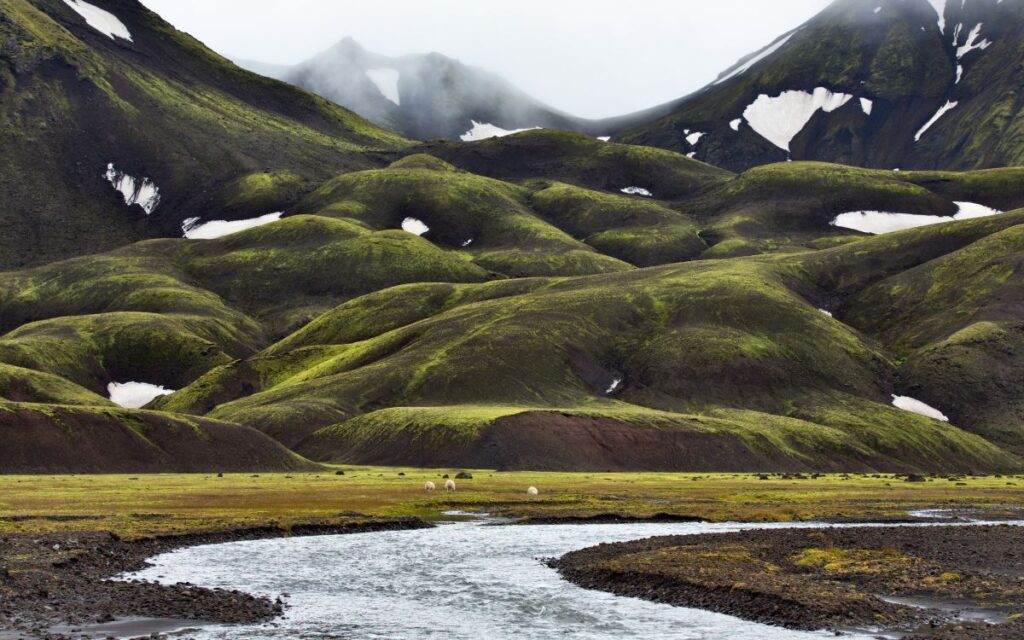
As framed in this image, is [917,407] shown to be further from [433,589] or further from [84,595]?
[84,595]

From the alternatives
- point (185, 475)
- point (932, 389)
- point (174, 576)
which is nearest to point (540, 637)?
point (174, 576)

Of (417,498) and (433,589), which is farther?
(417,498)

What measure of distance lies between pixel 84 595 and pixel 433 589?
15.3 metres

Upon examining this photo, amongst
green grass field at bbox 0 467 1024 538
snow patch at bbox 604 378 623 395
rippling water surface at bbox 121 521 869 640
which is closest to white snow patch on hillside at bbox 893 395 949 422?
snow patch at bbox 604 378 623 395

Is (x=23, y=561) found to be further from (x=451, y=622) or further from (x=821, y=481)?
(x=821, y=481)

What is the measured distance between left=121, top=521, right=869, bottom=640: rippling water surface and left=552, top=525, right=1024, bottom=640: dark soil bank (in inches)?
75.8

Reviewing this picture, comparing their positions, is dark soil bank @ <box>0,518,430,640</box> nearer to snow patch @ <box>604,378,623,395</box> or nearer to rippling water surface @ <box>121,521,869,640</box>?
rippling water surface @ <box>121,521,869,640</box>

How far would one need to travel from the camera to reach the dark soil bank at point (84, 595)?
39062 mm

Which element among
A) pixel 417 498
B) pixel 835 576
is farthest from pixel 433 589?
pixel 417 498

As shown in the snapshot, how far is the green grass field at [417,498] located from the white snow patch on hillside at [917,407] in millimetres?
53195

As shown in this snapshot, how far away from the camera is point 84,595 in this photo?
44.1m

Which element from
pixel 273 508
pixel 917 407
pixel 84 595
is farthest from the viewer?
pixel 917 407

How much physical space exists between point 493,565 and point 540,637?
18970 millimetres

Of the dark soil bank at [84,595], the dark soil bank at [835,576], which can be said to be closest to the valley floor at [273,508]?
the dark soil bank at [84,595]
